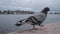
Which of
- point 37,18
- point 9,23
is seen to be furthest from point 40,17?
point 9,23

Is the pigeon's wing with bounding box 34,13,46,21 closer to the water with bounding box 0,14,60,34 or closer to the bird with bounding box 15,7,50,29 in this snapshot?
the bird with bounding box 15,7,50,29

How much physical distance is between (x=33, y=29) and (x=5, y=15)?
14.1 inches

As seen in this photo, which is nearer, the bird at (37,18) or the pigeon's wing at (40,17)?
the bird at (37,18)

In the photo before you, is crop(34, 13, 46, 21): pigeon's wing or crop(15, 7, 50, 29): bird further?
crop(34, 13, 46, 21): pigeon's wing

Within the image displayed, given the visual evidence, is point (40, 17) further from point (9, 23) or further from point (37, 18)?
point (9, 23)

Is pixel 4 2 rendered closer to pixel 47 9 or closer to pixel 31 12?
pixel 31 12

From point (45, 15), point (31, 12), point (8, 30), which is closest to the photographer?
point (8, 30)

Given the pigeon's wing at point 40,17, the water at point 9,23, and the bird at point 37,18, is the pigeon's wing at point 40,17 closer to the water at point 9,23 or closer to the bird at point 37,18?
the bird at point 37,18

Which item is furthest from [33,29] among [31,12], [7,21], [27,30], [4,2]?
[4,2]

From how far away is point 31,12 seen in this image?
1552 millimetres

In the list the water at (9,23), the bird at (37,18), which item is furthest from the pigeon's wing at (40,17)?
the water at (9,23)

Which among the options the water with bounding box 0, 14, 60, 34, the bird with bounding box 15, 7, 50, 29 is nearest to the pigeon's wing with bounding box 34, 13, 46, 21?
the bird with bounding box 15, 7, 50, 29

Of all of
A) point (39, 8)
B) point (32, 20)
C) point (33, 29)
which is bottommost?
point (33, 29)

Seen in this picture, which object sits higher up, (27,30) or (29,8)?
(29,8)
